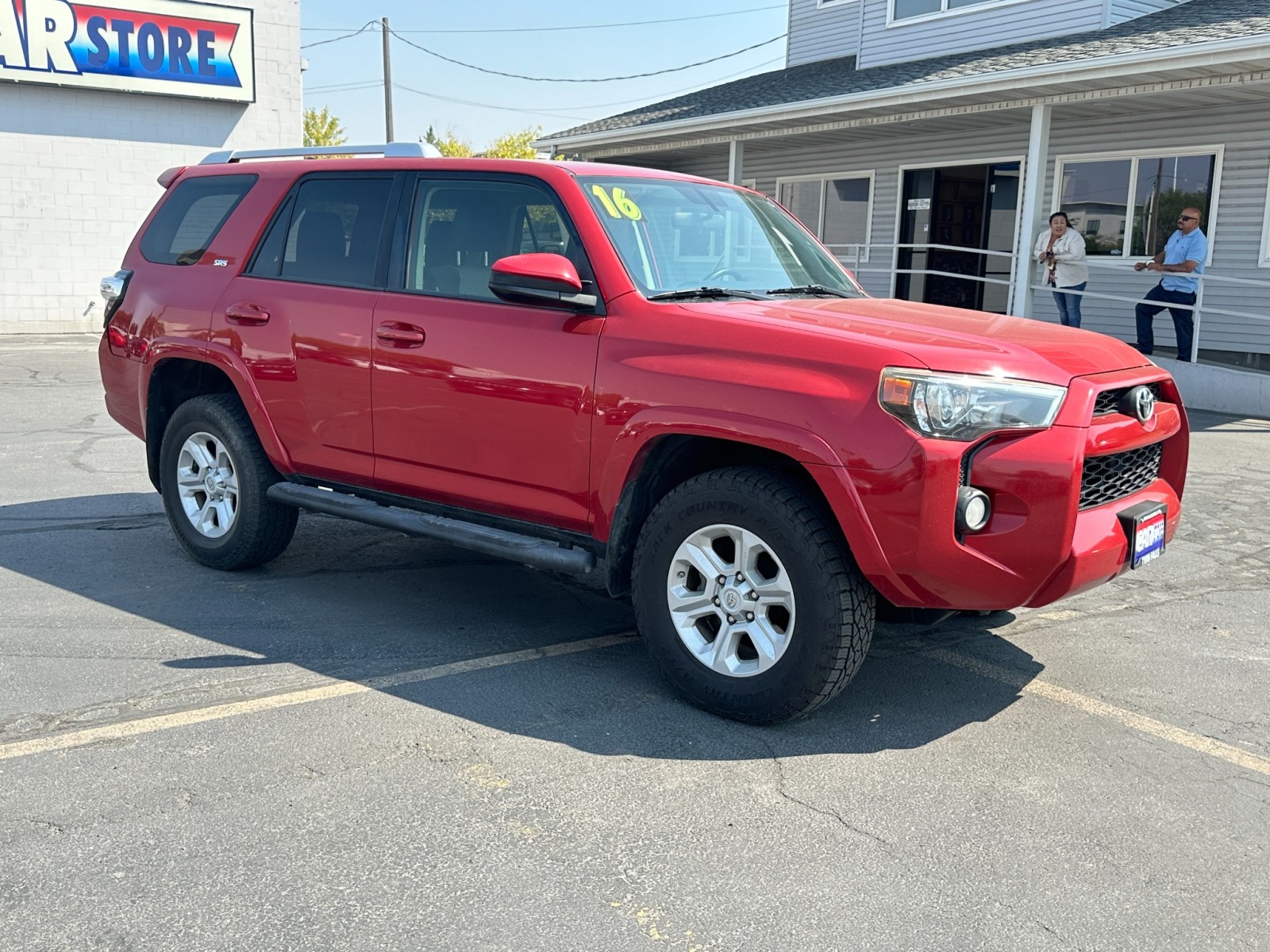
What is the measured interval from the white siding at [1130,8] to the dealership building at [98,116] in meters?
14.0

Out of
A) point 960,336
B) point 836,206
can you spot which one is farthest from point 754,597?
point 836,206

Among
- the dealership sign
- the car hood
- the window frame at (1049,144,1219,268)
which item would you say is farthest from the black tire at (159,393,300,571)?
the dealership sign

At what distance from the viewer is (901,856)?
3137mm

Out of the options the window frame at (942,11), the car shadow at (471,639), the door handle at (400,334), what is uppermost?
the window frame at (942,11)

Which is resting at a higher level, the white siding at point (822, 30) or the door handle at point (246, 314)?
the white siding at point (822, 30)

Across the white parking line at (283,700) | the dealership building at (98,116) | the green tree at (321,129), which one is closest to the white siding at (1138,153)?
the dealership building at (98,116)

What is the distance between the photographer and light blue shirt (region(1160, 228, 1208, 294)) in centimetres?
1230

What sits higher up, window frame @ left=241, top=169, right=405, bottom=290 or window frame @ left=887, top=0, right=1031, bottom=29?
window frame @ left=887, top=0, right=1031, bottom=29

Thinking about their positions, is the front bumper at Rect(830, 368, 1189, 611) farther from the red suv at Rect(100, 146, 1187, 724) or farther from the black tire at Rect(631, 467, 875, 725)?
the black tire at Rect(631, 467, 875, 725)

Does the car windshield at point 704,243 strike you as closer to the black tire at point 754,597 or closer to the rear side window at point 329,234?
the black tire at point 754,597

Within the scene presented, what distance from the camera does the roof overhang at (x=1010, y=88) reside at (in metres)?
11.5

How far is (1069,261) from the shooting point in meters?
13.2

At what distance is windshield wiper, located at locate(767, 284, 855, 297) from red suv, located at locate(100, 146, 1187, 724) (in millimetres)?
25

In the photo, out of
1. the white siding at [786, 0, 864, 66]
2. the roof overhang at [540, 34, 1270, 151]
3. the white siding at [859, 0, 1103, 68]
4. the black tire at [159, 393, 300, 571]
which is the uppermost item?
the white siding at [786, 0, 864, 66]
